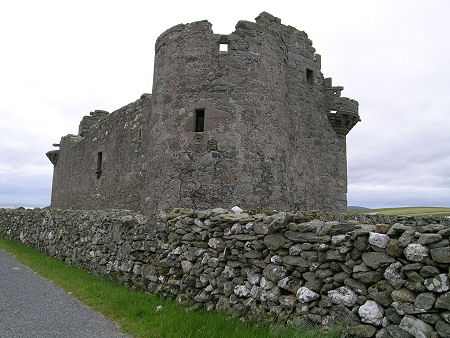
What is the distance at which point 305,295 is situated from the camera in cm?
420

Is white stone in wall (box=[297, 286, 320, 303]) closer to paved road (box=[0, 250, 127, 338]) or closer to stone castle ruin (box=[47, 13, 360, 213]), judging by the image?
paved road (box=[0, 250, 127, 338])

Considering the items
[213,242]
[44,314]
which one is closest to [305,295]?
[213,242]

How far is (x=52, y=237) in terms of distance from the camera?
11055mm


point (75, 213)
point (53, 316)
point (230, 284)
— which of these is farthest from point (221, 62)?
point (53, 316)

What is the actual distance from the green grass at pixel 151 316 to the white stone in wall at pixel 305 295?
0.29 meters

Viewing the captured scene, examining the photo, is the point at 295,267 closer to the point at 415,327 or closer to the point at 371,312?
the point at 371,312

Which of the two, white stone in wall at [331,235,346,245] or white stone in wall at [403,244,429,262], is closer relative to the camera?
white stone in wall at [403,244,429,262]

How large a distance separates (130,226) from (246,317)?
11.0ft

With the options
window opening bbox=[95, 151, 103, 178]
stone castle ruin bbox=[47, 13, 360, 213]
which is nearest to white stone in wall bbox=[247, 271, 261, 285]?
stone castle ruin bbox=[47, 13, 360, 213]

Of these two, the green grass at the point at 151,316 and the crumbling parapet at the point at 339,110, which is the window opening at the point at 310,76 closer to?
the crumbling parapet at the point at 339,110

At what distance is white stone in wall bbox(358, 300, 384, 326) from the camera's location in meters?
3.59

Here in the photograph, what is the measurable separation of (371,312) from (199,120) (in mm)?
6918

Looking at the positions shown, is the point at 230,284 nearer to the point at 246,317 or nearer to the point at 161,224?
the point at 246,317

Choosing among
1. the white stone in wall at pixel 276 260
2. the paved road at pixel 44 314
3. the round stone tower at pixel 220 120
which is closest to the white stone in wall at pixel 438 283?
the white stone in wall at pixel 276 260
